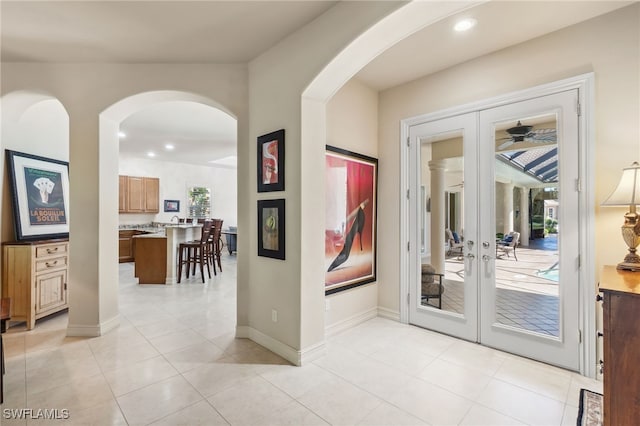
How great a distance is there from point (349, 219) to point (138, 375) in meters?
2.49

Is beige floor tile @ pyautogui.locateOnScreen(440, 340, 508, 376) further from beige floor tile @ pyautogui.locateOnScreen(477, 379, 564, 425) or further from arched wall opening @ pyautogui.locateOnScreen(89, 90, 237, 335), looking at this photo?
arched wall opening @ pyautogui.locateOnScreen(89, 90, 237, 335)

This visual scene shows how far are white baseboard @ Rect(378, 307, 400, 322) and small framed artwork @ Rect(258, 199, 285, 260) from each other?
1805 millimetres

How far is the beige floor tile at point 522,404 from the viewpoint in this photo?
1.95 meters

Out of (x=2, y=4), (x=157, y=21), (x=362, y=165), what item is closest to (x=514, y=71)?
(x=362, y=165)

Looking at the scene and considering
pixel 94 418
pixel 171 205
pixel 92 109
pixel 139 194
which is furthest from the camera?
pixel 171 205

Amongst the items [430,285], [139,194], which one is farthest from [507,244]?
[139,194]

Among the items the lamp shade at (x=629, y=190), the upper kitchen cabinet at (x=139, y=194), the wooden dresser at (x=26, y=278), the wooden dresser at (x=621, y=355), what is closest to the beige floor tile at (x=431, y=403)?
the wooden dresser at (x=621, y=355)

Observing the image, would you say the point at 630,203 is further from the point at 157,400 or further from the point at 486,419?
the point at 157,400

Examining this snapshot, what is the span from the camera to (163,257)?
554 centimetres

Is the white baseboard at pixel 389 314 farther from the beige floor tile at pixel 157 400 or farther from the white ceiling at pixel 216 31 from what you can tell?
the white ceiling at pixel 216 31

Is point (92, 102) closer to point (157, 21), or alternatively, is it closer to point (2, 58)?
point (2, 58)

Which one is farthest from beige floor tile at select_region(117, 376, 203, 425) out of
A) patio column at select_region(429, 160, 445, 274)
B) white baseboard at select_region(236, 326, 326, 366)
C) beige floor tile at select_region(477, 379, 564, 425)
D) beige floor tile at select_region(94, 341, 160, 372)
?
patio column at select_region(429, 160, 445, 274)

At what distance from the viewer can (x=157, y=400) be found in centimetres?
211

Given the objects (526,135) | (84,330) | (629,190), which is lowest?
(84,330)
